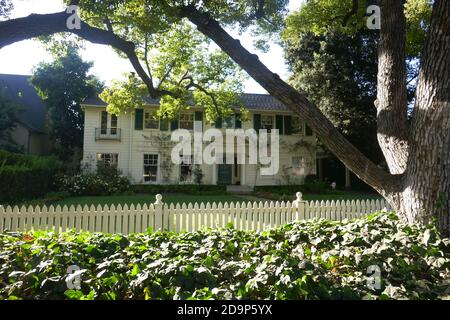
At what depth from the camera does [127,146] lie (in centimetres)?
2122

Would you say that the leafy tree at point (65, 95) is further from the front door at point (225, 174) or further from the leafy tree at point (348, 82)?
the leafy tree at point (348, 82)

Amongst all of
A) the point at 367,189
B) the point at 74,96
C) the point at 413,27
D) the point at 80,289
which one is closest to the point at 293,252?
the point at 80,289

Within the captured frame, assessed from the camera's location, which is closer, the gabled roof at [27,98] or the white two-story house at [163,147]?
the white two-story house at [163,147]

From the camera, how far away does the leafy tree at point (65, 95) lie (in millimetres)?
24203

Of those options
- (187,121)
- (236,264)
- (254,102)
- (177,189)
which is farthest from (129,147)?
(236,264)

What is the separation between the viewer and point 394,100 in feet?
16.5

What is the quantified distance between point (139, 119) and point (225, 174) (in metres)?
7.04

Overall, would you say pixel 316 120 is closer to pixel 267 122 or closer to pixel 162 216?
pixel 162 216

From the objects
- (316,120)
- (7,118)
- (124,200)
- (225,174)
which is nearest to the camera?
(316,120)

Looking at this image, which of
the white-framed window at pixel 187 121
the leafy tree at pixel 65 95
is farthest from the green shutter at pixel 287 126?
the leafy tree at pixel 65 95

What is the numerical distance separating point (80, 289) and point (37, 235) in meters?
1.82

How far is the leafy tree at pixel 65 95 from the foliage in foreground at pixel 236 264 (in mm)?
22637

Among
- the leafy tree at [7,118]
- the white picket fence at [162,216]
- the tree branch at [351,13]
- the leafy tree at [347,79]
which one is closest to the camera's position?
the white picket fence at [162,216]

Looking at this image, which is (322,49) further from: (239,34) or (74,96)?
(74,96)
